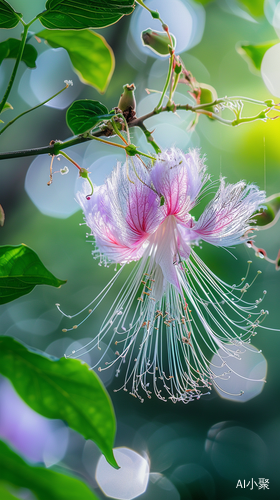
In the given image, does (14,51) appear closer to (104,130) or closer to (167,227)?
(104,130)

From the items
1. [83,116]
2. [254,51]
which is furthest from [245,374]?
[83,116]

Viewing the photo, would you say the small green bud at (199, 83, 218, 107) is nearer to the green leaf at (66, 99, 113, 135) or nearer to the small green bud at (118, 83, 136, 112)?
the small green bud at (118, 83, 136, 112)

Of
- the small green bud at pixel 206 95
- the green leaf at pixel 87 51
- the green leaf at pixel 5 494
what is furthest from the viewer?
the small green bud at pixel 206 95

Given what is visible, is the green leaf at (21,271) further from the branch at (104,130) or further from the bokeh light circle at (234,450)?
the bokeh light circle at (234,450)

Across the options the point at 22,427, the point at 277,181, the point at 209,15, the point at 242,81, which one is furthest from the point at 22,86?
the point at 22,427

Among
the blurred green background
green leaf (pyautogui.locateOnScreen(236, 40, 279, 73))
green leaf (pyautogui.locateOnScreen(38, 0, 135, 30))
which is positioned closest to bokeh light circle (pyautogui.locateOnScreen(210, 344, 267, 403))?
the blurred green background

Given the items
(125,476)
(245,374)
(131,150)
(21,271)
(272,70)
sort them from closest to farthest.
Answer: (21,271)
(131,150)
(272,70)
(245,374)
(125,476)


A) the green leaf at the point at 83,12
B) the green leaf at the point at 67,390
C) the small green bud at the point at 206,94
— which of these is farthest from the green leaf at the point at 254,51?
the green leaf at the point at 67,390
